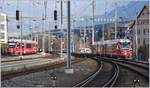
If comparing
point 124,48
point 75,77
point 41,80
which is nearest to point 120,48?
point 124,48

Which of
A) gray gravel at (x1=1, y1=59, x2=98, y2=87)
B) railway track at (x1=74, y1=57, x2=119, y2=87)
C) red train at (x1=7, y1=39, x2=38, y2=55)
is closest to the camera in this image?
railway track at (x1=74, y1=57, x2=119, y2=87)

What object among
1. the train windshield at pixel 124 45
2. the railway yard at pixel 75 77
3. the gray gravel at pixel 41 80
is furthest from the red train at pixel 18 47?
the gray gravel at pixel 41 80

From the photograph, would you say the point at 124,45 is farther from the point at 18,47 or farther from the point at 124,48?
the point at 18,47

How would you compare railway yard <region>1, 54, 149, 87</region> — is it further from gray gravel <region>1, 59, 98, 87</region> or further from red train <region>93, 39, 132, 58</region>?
red train <region>93, 39, 132, 58</region>

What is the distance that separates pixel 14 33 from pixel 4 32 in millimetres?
8397

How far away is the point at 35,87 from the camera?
21.1m

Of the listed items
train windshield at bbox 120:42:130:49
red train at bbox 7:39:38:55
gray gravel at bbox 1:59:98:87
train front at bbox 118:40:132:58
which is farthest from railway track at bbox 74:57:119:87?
red train at bbox 7:39:38:55

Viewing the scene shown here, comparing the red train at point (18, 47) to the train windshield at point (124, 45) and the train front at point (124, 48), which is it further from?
the train windshield at point (124, 45)

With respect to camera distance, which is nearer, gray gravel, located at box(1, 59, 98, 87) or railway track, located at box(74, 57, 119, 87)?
railway track, located at box(74, 57, 119, 87)

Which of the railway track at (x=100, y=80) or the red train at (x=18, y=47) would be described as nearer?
the railway track at (x=100, y=80)

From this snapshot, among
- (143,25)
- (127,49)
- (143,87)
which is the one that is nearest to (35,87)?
(143,87)

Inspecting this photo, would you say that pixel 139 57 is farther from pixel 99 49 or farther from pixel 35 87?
pixel 35 87

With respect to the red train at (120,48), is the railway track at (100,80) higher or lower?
lower

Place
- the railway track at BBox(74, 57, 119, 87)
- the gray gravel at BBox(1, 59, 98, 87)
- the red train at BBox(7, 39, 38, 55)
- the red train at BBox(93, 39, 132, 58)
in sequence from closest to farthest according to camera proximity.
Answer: the railway track at BBox(74, 57, 119, 87) → the gray gravel at BBox(1, 59, 98, 87) → the red train at BBox(93, 39, 132, 58) → the red train at BBox(7, 39, 38, 55)
